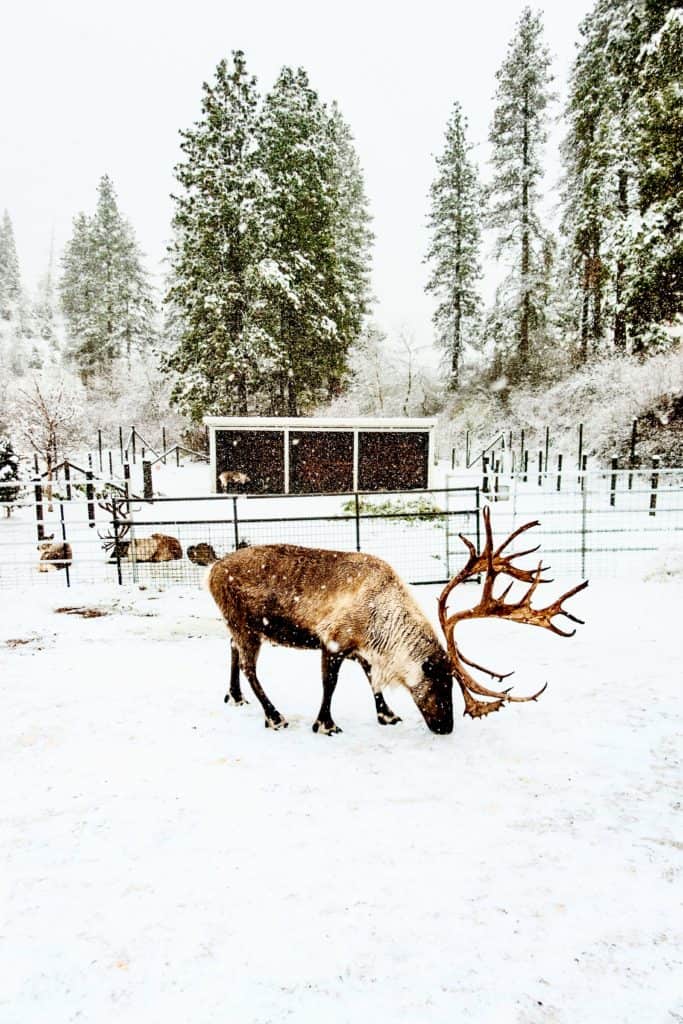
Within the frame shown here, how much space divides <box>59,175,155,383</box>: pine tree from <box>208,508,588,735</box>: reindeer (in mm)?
50305

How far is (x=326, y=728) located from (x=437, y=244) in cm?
3907

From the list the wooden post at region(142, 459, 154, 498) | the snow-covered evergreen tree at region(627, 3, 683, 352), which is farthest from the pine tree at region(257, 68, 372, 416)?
the snow-covered evergreen tree at region(627, 3, 683, 352)

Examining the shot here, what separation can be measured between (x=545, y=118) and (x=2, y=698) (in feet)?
130

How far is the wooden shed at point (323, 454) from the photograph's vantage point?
2072cm

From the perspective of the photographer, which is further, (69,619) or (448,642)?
(69,619)

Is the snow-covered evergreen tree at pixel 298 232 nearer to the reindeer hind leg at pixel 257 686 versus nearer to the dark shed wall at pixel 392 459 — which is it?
the dark shed wall at pixel 392 459

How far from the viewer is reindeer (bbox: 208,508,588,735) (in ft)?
14.5

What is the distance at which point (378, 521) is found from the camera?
569 inches

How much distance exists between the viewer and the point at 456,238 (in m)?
37.6

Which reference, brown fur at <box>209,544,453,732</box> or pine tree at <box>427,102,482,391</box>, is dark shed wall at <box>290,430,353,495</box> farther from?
pine tree at <box>427,102,482,391</box>

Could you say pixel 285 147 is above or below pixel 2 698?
above

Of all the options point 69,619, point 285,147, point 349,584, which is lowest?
point 69,619

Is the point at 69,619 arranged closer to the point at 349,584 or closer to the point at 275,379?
the point at 349,584

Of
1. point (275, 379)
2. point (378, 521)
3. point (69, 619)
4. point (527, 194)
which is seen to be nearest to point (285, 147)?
point (275, 379)
